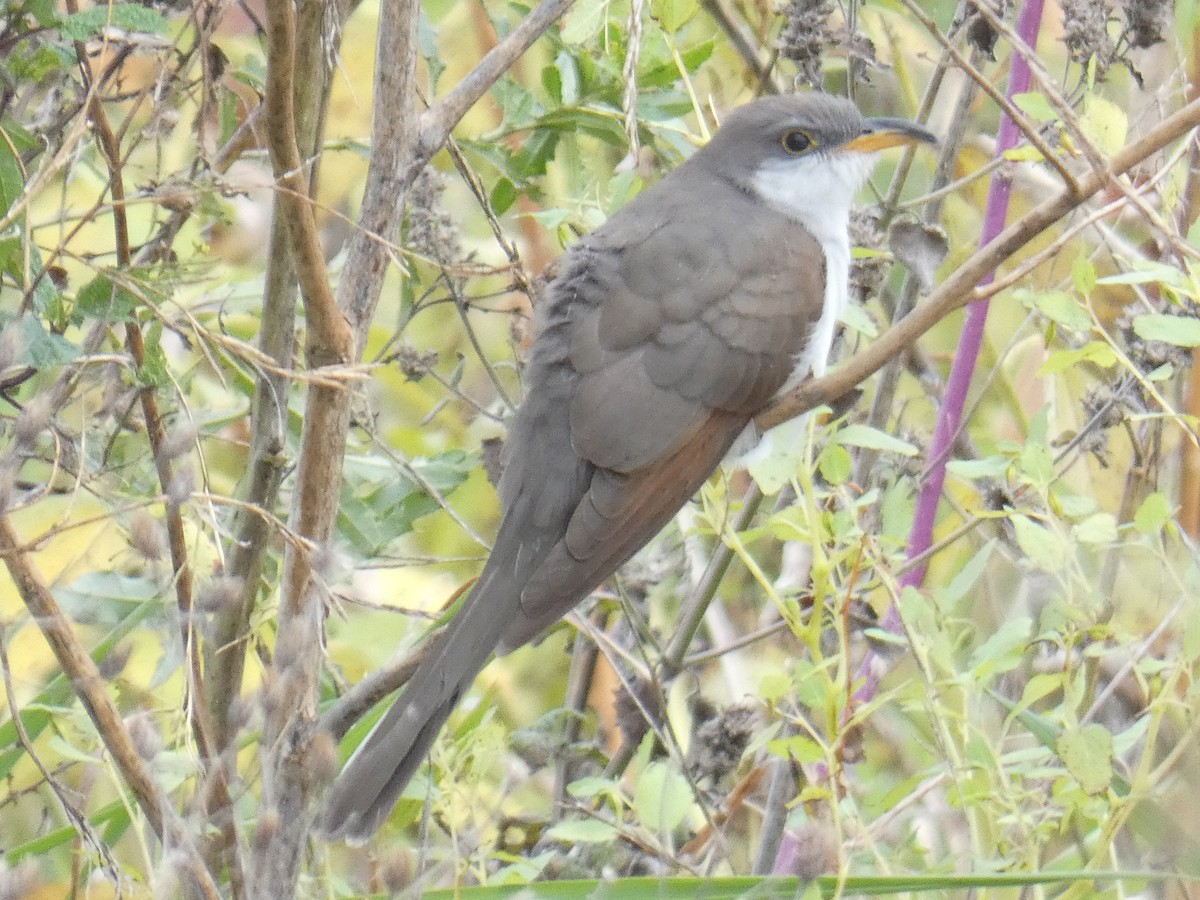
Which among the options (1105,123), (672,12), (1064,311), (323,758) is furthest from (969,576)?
(323,758)

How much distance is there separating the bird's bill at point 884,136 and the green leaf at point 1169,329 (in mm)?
1074

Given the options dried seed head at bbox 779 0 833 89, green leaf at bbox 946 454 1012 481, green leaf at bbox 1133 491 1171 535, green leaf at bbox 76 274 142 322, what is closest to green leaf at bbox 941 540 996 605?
green leaf at bbox 946 454 1012 481

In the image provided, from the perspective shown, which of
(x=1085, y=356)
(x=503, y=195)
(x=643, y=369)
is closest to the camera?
(x=1085, y=356)

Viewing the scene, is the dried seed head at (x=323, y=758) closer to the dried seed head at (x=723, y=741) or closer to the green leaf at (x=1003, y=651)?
the green leaf at (x=1003, y=651)

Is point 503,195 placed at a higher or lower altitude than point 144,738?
higher

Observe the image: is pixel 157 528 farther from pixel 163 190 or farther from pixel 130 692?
pixel 130 692

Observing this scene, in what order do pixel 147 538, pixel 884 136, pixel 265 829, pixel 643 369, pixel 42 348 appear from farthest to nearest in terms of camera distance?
pixel 884 136, pixel 643 369, pixel 42 348, pixel 147 538, pixel 265 829

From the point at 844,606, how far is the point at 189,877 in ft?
2.77

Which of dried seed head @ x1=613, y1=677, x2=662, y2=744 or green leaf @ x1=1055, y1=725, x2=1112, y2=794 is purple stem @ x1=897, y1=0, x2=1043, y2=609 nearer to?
dried seed head @ x1=613, y1=677, x2=662, y2=744

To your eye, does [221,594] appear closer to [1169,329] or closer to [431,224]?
[431,224]

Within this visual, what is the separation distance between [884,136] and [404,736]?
5.41 ft

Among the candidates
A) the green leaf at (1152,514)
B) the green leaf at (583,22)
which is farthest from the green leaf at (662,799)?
the green leaf at (583,22)

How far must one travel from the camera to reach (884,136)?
3.04 metres

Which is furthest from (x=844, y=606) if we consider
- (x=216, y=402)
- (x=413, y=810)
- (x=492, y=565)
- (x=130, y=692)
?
(x=216, y=402)
